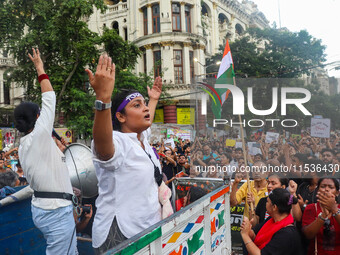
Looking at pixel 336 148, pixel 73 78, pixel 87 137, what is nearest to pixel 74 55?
pixel 73 78

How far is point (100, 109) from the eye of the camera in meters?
1.69

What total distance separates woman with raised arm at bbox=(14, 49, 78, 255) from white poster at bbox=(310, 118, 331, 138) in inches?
199

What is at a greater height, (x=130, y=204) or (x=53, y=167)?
(x=53, y=167)

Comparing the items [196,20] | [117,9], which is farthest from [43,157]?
[117,9]

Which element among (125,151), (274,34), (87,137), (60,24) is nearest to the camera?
(125,151)

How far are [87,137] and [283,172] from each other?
523 inches

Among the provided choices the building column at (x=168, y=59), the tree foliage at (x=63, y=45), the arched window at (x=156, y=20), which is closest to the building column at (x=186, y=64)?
the building column at (x=168, y=59)

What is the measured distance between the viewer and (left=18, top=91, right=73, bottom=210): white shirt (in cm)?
259

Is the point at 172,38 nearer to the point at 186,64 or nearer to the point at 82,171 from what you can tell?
the point at 186,64

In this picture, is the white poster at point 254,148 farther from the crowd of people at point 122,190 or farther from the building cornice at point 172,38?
the building cornice at point 172,38

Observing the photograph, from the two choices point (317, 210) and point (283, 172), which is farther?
point (283, 172)

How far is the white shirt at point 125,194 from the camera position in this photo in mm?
2018

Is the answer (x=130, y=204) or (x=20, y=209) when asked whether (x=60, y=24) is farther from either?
(x=130, y=204)

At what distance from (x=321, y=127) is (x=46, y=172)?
526 cm
